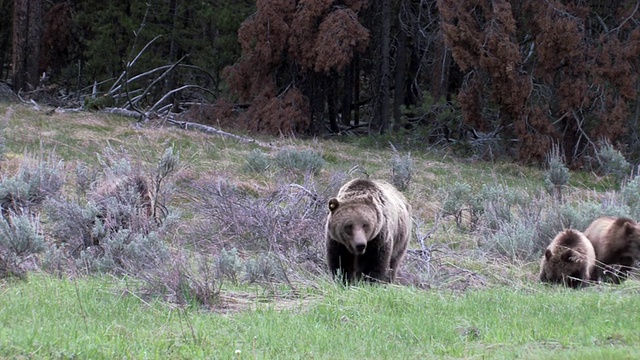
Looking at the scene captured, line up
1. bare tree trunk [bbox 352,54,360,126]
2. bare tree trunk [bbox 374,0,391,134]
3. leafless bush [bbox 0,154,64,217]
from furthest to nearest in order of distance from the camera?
bare tree trunk [bbox 352,54,360,126] < bare tree trunk [bbox 374,0,391,134] < leafless bush [bbox 0,154,64,217]

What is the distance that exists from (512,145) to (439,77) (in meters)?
4.04

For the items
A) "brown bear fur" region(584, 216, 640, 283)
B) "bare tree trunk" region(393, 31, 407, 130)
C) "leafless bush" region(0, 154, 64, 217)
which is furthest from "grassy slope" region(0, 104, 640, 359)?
"bare tree trunk" region(393, 31, 407, 130)

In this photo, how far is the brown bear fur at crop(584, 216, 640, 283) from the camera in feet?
36.5

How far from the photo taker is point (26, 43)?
28.4m

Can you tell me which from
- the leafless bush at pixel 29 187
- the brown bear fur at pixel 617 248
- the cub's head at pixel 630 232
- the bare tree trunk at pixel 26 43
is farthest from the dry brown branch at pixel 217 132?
the cub's head at pixel 630 232

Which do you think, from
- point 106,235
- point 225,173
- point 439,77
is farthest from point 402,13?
point 106,235

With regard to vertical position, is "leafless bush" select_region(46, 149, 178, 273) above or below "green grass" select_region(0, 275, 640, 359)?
below

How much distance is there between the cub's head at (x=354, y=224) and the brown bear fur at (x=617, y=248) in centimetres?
372

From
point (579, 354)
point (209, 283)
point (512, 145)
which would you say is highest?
point (579, 354)

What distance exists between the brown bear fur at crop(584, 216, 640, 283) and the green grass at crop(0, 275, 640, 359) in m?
2.45

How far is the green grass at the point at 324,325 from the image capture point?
6305 mm

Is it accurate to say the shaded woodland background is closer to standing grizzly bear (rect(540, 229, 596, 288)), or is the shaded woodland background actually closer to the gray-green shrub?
the gray-green shrub

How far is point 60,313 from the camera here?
7227mm

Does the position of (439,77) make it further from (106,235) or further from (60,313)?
(60,313)
